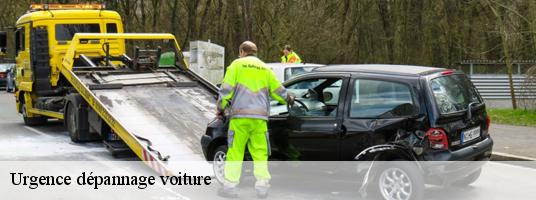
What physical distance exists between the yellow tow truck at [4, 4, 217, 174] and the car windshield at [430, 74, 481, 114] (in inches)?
132

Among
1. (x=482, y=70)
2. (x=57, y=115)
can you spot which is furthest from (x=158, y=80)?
(x=482, y=70)

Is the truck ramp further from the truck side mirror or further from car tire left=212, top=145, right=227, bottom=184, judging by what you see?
the truck side mirror

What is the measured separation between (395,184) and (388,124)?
616mm

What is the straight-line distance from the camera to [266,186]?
277 inches

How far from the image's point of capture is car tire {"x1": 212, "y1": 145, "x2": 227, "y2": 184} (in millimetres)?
7742

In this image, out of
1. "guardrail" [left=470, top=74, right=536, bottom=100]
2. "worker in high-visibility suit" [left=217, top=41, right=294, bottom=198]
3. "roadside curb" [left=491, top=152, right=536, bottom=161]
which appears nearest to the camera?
"worker in high-visibility suit" [left=217, top=41, right=294, bottom=198]

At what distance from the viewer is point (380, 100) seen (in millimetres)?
6840

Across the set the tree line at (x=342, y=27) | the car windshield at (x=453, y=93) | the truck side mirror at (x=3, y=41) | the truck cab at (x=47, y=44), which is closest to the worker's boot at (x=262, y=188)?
the car windshield at (x=453, y=93)

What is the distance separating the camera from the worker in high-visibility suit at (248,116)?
6965 mm

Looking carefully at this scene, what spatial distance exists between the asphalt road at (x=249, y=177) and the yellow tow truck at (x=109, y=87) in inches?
16.2

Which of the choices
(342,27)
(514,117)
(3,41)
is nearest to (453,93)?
(514,117)

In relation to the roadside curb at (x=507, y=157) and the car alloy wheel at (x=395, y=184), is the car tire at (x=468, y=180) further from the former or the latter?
the roadside curb at (x=507, y=157)

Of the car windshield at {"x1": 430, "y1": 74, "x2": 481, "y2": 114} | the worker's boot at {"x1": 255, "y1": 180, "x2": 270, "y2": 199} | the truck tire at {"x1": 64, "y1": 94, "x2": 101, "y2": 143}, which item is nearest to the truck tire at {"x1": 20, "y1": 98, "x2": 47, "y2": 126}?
the truck tire at {"x1": 64, "y1": 94, "x2": 101, "y2": 143}

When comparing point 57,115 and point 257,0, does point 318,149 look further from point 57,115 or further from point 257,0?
point 257,0
